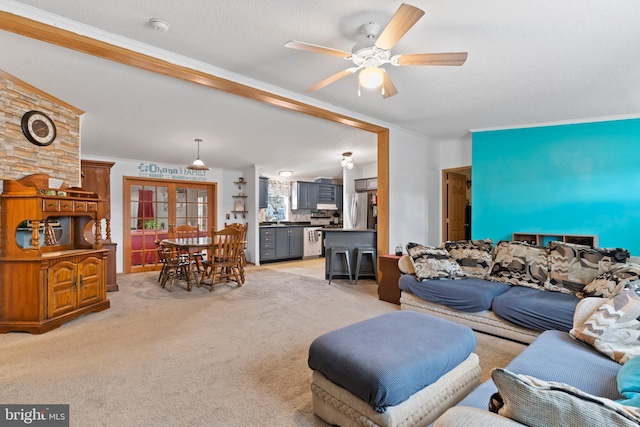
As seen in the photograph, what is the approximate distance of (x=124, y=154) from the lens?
6.06m

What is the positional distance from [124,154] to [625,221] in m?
8.04

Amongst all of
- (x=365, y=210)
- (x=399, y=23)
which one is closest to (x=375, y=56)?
(x=399, y=23)

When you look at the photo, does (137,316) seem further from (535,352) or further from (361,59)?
→ (535,352)

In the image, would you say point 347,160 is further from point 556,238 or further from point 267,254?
point 556,238

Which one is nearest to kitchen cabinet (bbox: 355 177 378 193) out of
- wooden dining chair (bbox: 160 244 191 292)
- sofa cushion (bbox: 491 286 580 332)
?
wooden dining chair (bbox: 160 244 191 292)

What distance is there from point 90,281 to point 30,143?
5.32ft

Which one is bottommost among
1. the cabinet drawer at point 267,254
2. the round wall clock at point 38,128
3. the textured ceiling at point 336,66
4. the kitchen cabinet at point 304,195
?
the cabinet drawer at point 267,254

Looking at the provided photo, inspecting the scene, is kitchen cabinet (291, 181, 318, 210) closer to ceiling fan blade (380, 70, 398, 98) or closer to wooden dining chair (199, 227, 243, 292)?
wooden dining chair (199, 227, 243, 292)

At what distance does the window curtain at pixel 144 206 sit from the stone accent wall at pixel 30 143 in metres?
2.68

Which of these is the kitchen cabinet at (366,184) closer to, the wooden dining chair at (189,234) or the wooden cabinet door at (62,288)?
the wooden dining chair at (189,234)

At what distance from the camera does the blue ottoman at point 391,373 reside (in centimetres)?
152

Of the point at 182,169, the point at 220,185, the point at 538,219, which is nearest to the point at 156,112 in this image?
the point at 182,169

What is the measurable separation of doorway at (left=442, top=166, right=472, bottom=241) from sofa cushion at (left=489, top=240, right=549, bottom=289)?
253 cm

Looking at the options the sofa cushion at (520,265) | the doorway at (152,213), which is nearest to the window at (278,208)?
the doorway at (152,213)
